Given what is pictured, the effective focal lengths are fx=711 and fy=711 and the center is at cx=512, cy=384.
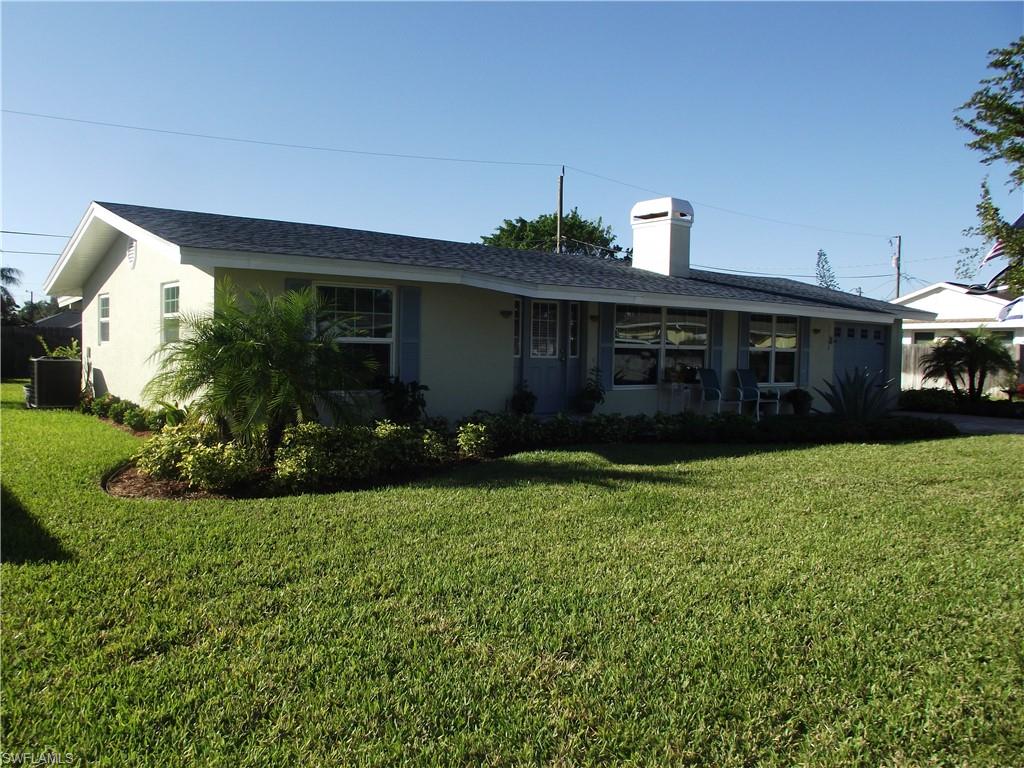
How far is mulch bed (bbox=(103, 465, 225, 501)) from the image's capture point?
265 inches

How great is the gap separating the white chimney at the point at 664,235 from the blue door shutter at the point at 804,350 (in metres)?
2.72

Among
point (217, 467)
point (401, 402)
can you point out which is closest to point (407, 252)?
point (401, 402)

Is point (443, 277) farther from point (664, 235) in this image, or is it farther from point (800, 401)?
point (800, 401)

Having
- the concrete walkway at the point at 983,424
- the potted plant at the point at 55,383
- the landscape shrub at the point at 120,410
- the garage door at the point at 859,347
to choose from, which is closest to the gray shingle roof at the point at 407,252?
the garage door at the point at 859,347

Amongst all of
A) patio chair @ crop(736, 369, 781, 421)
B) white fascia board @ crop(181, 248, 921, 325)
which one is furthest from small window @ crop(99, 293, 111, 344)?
patio chair @ crop(736, 369, 781, 421)

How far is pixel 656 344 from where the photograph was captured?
1320 centimetres

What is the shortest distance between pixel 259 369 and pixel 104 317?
29.3 ft

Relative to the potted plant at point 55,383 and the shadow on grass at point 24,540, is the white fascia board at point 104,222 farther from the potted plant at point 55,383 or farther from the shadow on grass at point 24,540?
the shadow on grass at point 24,540

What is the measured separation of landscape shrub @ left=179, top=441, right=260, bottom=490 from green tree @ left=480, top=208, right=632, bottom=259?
33.2 meters

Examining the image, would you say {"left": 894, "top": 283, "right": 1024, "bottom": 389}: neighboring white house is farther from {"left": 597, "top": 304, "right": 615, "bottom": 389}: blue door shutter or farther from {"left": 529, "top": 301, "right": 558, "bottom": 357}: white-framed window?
{"left": 529, "top": 301, "right": 558, "bottom": 357}: white-framed window

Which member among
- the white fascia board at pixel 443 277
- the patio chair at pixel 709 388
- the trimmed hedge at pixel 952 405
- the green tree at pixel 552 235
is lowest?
the trimmed hedge at pixel 952 405

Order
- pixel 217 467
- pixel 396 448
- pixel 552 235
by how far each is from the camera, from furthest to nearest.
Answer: pixel 552 235 < pixel 396 448 < pixel 217 467

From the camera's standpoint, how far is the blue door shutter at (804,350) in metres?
15.4

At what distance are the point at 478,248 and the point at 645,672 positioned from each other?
1166 centimetres
